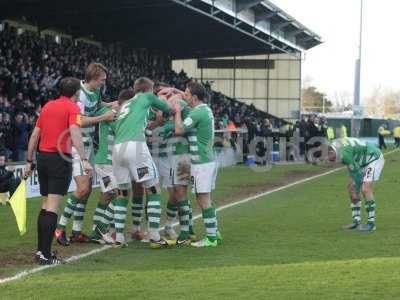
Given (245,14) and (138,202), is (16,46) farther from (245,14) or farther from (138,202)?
(138,202)

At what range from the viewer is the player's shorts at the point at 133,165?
30.2ft

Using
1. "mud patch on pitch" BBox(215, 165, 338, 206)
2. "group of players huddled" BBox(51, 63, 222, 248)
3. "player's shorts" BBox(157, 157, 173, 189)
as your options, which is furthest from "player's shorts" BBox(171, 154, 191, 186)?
"mud patch on pitch" BBox(215, 165, 338, 206)

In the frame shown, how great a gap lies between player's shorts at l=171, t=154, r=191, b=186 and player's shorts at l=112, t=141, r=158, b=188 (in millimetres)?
769

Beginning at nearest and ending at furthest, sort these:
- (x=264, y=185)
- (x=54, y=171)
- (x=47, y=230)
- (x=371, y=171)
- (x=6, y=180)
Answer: (x=47, y=230)
(x=54, y=171)
(x=371, y=171)
(x=6, y=180)
(x=264, y=185)

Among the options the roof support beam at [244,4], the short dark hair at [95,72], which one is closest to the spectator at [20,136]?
the short dark hair at [95,72]

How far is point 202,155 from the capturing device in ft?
31.9

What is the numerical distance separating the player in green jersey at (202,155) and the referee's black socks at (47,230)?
6.86 ft

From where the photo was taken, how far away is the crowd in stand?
1922 centimetres

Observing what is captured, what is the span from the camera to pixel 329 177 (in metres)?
24.0

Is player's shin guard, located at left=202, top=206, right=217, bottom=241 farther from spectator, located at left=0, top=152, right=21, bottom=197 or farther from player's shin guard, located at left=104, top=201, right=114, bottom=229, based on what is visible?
spectator, located at left=0, top=152, right=21, bottom=197

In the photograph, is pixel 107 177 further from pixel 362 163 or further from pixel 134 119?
pixel 362 163

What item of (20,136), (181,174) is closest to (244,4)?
(20,136)

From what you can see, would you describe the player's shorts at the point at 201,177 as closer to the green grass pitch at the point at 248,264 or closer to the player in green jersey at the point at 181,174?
the player in green jersey at the point at 181,174

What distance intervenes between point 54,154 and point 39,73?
17.9 metres
